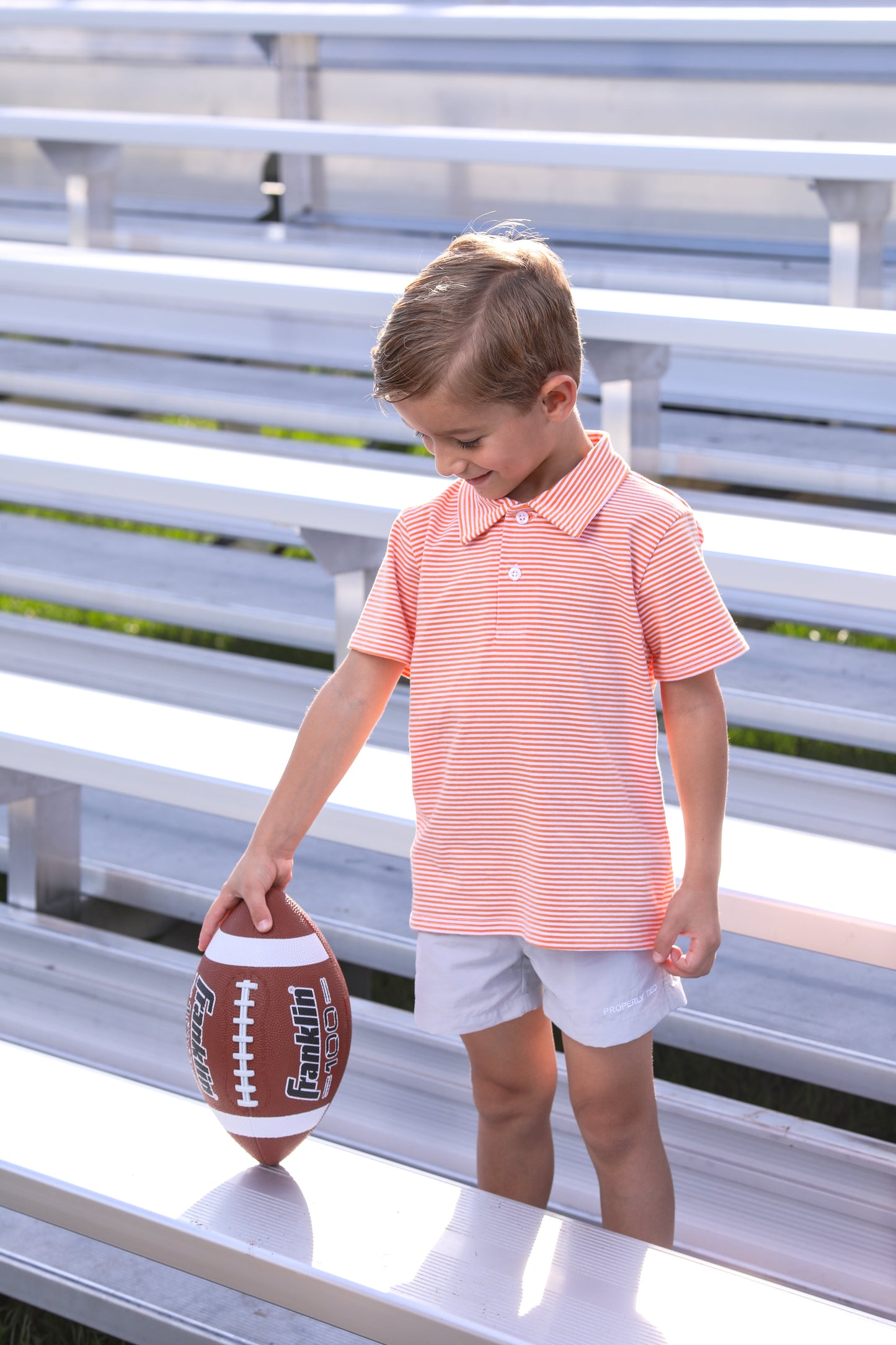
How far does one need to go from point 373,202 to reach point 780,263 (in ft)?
3.46

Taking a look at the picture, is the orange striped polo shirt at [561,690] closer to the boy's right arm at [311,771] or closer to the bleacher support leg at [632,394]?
the boy's right arm at [311,771]

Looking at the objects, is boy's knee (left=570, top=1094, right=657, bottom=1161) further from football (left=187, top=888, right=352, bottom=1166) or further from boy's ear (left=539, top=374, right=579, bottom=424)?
boy's ear (left=539, top=374, right=579, bottom=424)

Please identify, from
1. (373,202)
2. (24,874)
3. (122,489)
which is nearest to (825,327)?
(122,489)

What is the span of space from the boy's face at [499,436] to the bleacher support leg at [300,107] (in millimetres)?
2691

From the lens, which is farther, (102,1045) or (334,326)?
(334,326)

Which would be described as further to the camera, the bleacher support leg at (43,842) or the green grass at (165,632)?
the green grass at (165,632)

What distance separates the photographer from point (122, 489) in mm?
1815

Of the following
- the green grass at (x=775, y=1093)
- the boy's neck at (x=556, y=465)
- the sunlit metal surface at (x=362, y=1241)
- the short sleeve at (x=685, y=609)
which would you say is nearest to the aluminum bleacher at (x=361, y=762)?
the sunlit metal surface at (x=362, y=1241)

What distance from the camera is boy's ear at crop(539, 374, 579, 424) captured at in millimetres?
928

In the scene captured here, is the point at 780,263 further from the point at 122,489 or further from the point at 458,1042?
the point at 458,1042

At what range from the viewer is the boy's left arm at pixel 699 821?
966 mm

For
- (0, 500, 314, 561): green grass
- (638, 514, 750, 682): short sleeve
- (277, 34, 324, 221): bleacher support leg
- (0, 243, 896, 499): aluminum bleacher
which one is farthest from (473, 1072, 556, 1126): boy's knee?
(277, 34, 324, 221): bleacher support leg

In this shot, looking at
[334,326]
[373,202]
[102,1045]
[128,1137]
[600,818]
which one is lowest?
[102,1045]

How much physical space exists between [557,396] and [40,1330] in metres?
0.90
